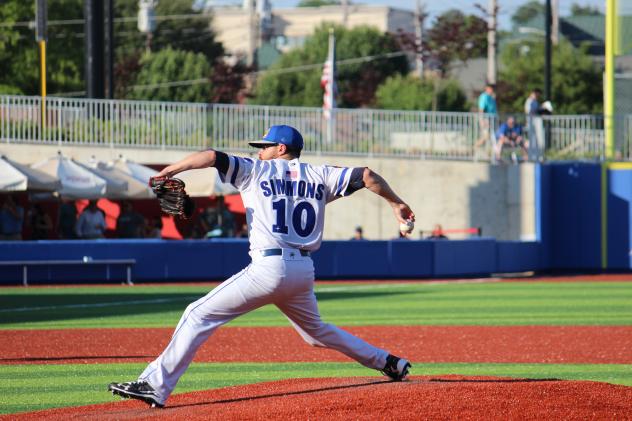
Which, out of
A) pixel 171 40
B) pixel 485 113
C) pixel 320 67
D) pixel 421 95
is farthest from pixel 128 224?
pixel 171 40

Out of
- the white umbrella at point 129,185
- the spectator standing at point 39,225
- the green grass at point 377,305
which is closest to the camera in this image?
the green grass at point 377,305

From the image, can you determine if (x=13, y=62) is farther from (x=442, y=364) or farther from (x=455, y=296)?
(x=442, y=364)

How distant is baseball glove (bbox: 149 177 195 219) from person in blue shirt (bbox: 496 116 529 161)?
80.1ft

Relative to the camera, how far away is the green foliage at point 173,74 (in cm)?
6969

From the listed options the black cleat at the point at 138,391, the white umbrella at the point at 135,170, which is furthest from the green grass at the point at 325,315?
the white umbrella at the point at 135,170

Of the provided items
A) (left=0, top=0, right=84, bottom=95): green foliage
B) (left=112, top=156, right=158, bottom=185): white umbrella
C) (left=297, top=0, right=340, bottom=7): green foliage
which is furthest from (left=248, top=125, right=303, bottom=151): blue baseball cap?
(left=297, top=0, right=340, bottom=7): green foliage

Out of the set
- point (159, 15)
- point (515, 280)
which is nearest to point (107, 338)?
point (515, 280)

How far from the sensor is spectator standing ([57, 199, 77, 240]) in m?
26.6

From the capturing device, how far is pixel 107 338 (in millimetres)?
13844

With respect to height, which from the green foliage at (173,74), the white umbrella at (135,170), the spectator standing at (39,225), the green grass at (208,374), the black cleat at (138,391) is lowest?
the green grass at (208,374)

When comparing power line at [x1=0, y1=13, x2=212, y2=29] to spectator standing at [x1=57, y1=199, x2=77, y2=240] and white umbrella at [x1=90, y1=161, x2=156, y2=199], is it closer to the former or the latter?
white umbrella at [x1=90, y1=161, x2=156, y2=199]

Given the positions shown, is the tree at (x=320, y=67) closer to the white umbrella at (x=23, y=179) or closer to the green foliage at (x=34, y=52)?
the green foliage at (x=34, y=52)

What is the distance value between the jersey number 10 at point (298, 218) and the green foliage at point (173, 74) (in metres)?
61.7

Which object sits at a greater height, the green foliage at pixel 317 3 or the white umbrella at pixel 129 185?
the green foliage at pixel 317 3
